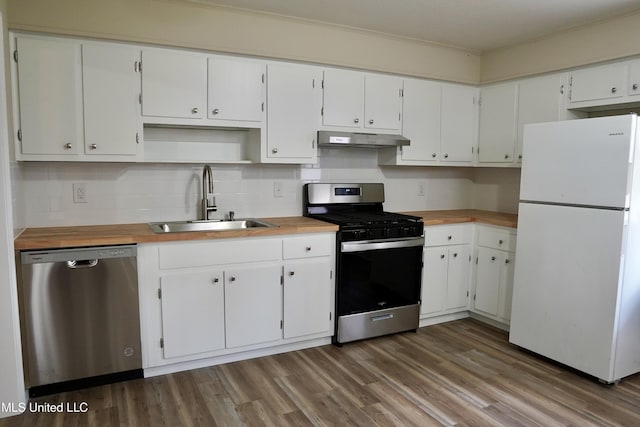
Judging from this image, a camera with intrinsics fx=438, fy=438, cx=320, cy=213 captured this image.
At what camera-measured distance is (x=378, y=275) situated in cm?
331

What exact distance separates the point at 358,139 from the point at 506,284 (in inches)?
65.0

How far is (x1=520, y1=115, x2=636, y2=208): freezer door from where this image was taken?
2.55 metres

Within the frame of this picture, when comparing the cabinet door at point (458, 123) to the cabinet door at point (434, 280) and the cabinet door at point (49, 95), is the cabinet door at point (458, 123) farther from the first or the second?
the cabinet door at point (49, 95)

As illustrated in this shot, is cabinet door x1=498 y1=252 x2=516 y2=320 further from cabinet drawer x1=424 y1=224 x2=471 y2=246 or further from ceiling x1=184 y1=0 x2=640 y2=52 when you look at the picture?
ceiling x1=184 y1=0 x2=640 y2=52

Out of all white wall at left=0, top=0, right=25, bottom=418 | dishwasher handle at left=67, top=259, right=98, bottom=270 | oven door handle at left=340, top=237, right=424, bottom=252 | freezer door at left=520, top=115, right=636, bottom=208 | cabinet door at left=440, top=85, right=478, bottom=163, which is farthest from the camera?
cabinet door at left=440, top=85, right=478, bottom=163

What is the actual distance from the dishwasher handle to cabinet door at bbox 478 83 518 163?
10.8 feet

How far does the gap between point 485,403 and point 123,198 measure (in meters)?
2.66

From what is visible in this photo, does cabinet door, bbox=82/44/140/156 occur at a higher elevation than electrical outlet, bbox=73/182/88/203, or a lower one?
higher

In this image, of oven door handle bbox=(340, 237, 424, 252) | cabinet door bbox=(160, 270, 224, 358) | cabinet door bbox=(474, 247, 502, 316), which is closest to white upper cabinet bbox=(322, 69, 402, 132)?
oven door handle bbox=(340, 237, 424, 252)

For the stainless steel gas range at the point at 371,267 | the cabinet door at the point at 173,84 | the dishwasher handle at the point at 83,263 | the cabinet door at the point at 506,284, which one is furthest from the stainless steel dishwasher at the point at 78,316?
the cabinet door at the point at 506,284

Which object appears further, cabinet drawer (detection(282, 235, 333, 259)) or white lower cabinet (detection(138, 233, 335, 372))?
cabinet drawer (detection(282, 235, 333, 259))

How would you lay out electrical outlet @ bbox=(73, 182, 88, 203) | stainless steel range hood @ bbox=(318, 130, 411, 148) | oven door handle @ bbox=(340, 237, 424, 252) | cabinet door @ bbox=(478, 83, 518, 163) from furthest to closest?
cabinet door @ bbox=(478, 83, 518, 163), stainless steel range hood @ bbox=(318, 130, 411, 148), oven door handle @ bbox=(340, 237, 424, 252), electrical outlet @ bbox=(73, 182, 88, 203)

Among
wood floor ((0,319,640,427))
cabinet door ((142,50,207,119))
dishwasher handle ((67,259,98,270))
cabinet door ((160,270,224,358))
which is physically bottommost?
wood floor ((0,319,640,427))

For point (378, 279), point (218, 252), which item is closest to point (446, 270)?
point (378, 279)
